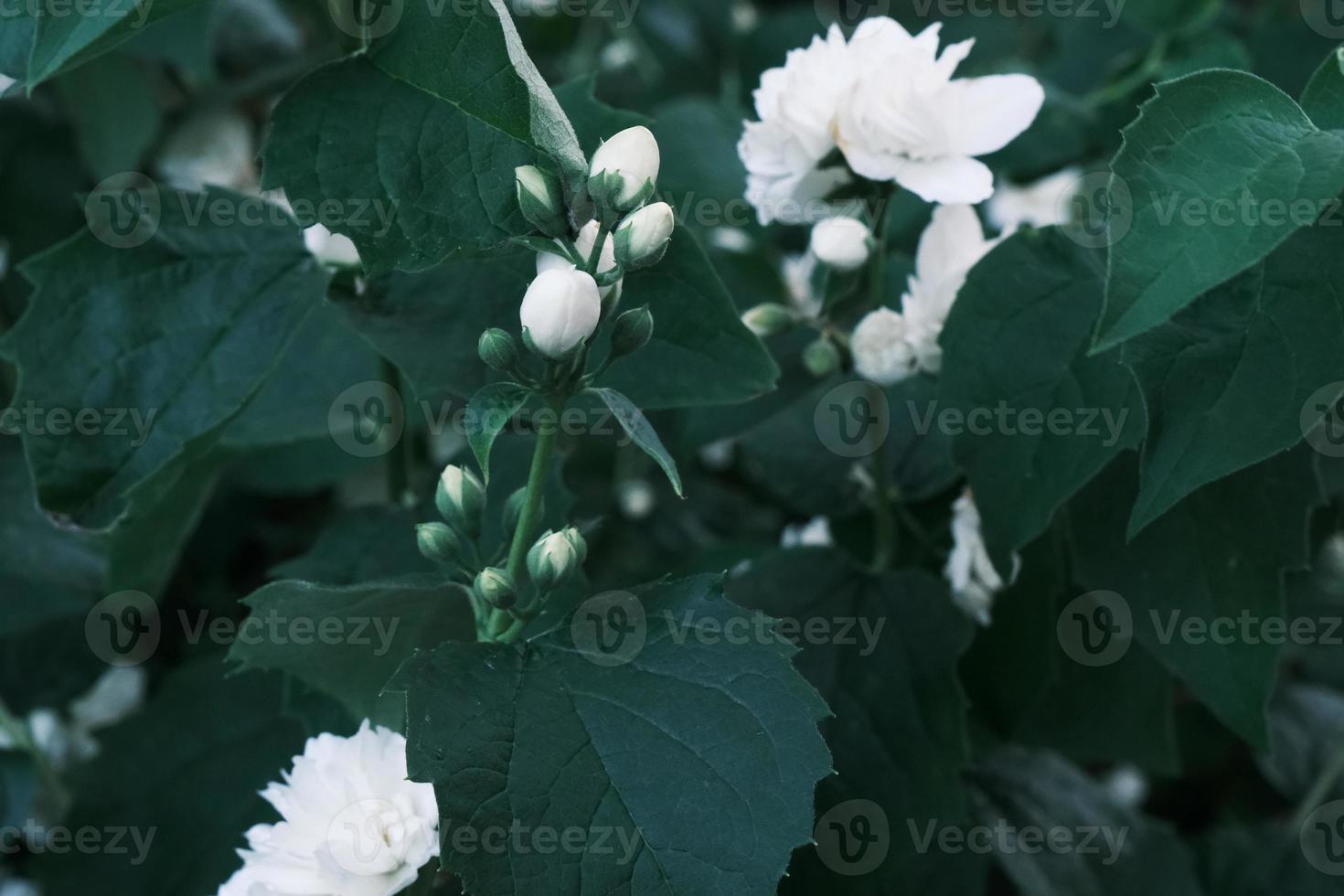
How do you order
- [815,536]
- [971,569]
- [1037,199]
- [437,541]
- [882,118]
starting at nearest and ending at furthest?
[437,541], [882,118], [971,569], [815,536], [1037,199]

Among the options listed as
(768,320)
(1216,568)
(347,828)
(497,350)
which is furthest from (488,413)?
(1216,568)

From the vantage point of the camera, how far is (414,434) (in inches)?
64.6

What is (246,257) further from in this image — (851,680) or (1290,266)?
(1290,266)

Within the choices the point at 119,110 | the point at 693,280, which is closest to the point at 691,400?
the point at 693,280

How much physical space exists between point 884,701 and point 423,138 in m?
0.61

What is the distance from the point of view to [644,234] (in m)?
0.80

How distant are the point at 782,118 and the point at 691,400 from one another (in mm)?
262

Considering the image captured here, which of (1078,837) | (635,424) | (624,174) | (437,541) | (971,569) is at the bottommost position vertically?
(1078,837)

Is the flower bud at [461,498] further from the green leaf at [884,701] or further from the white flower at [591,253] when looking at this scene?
the green leaf at [884,701]

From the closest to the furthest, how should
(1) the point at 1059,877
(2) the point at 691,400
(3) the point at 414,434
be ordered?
(2) the point at 691,400, (1) the point at 1059,877, (3) the point at 414,434

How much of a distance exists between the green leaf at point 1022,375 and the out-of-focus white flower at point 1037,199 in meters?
0.64

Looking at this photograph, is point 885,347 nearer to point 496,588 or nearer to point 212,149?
point 496,588

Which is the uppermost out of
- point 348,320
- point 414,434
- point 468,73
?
point 468,73

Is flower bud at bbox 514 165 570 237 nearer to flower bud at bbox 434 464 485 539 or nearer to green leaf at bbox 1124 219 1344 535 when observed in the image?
flower bud at bbox 434 464 485 539
